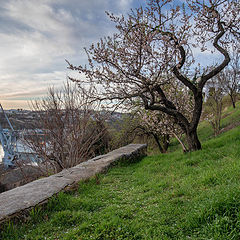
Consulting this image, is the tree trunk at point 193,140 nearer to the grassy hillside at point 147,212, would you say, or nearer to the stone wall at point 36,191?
the grassy hillside at point 147,212

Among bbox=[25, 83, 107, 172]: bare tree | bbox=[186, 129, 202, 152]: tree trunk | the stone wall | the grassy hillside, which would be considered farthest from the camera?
bbox=[25, 83, 107, 172]: bare tree

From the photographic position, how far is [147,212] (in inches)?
111

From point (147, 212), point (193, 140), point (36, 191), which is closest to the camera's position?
point (147, 212)

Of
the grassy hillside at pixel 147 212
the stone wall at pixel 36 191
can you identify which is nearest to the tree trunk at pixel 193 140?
the grassy hillside at pixel 147 212

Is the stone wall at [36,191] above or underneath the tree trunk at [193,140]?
above

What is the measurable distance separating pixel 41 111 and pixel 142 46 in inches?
201

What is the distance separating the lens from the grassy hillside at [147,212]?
2178 mm

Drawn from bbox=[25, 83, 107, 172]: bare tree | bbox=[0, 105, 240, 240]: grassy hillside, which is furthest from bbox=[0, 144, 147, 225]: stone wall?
bbox=[25, 83, 107, 172]: bare tree

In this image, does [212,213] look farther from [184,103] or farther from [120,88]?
[184,103]

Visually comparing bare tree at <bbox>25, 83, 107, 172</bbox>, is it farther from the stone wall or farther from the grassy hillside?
the grassy hillside

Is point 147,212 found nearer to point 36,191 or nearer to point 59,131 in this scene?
point 36,191

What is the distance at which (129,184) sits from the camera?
4.53m

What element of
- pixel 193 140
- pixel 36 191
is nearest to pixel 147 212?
pixel 36 191

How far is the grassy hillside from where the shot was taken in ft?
7.14
